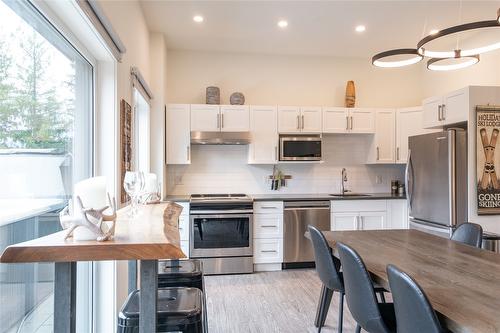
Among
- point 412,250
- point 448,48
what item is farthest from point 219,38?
point 412,250

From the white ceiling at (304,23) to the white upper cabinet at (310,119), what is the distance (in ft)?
2.87

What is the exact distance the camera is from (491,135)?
3.36m

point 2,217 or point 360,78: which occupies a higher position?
point 360,78

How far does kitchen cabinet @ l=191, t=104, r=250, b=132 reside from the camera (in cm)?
443

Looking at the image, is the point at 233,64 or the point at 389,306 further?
the point at 233,64

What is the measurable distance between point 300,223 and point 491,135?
226 centimetres

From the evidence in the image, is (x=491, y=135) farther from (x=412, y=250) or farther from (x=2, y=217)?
(x=2, y=217)

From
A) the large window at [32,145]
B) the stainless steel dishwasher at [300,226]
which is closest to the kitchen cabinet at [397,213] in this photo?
the stainless steel dishwasher at [300,226]

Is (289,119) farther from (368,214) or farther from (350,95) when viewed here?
(368,214)

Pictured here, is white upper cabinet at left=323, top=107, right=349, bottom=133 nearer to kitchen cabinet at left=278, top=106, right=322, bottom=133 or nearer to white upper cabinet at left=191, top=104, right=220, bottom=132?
kitchen cabinet at left=278, top=106, right=322, bottom=133

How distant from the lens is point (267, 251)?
4.30 meters

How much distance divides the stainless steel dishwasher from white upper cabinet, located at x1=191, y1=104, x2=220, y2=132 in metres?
1.38

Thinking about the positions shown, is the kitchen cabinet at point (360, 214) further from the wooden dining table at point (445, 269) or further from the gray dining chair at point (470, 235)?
the gray dining chair at point (470, 235)

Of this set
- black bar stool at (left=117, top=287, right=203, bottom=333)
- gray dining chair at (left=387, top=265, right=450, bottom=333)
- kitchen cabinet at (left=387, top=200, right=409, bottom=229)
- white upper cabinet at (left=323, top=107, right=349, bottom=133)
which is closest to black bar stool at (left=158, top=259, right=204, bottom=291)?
black bar stool at (left=117, top=287, right=203, bottom=333)
